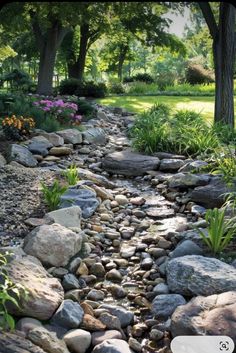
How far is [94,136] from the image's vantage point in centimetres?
891

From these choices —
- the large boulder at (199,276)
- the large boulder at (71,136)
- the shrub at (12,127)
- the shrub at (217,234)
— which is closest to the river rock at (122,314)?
the large boulder at (199,276)

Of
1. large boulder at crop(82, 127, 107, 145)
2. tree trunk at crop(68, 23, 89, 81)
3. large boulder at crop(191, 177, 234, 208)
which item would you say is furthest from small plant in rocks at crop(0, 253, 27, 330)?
tree trunk at crop(68, 23, 89, 81)

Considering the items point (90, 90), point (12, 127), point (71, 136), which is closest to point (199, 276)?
point (12, 127)

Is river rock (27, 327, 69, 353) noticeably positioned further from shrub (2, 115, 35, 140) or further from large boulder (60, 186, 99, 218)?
shrub (2, 115, 35, 140)

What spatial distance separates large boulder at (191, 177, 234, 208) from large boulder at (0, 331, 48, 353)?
308 cm

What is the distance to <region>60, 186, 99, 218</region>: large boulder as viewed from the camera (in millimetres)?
4766

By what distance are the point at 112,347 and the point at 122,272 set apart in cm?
127

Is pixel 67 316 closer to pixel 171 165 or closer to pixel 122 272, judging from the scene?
pixel 122 272

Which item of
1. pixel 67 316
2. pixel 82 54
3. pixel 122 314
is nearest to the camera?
pixel 67 316

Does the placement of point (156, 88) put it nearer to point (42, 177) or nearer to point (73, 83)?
point (73, 83)

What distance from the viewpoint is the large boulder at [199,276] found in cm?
302

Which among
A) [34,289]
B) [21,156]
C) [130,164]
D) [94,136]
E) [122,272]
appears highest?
[94,136]

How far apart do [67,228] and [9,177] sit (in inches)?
62.3

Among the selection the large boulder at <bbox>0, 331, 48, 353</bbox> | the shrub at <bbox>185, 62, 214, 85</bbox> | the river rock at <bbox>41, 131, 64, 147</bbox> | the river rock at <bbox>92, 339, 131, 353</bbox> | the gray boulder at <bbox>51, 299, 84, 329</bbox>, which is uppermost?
the shrub at <bbox>185, 62, 214, 85</bbox>
